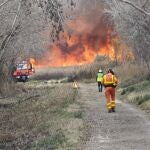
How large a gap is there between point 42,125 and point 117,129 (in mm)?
4507

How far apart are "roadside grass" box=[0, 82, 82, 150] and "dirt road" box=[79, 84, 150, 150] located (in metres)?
0.55

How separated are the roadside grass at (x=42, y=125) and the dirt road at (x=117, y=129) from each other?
55cm

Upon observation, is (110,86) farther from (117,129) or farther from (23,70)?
(23,70)

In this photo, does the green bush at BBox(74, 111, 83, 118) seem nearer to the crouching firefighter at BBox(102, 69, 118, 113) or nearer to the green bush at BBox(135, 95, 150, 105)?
the crouching firefighter at BBox(102, 69, 118, 113)

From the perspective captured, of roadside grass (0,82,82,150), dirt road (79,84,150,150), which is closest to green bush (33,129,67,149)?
roadside grass (0,82,82,150)

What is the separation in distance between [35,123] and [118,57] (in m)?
46.7

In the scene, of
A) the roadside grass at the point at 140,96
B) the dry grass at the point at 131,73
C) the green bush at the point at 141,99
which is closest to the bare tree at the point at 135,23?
the roadside grass at the point at 140,96

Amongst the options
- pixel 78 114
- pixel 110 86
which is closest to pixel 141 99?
pixel 110 86

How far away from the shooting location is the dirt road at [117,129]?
19906 mm

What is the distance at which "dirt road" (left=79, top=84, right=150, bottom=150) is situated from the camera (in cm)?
1991

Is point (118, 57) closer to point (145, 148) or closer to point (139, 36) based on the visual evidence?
point (139, 36)

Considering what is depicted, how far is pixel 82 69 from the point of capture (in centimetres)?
7850

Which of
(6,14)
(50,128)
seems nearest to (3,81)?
(6,14)

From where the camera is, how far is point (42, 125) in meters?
27.2
